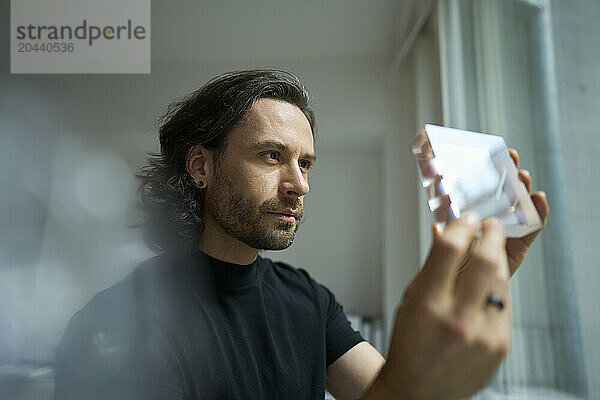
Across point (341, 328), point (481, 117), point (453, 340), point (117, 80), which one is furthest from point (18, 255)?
point (481, 117)

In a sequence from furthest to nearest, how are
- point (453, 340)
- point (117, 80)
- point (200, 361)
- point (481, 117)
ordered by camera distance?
point (481, 117) → point (117, 80) → point (200, 361) → point (453, 340)

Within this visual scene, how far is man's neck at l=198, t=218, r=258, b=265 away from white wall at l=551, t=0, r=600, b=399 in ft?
1.11

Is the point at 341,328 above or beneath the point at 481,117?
beneath

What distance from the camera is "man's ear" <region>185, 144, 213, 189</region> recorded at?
491 mm

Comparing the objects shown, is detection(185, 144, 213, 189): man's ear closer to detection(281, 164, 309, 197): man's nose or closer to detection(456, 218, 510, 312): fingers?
detection(281, 164, 309, 197): man's nose

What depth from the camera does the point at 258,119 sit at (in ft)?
1.54

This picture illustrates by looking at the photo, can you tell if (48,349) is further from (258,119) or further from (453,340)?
(453,340)

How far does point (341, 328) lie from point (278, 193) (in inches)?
7.9

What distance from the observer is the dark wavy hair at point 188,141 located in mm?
490

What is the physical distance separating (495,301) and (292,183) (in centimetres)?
29

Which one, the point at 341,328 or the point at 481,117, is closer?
the point at 341,328

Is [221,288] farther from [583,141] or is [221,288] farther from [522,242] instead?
[583,141]

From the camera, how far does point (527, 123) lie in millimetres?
575

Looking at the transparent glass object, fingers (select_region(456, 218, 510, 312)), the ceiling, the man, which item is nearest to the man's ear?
the man
